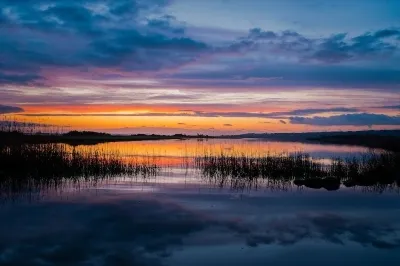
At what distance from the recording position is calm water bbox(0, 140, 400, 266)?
6.31 m

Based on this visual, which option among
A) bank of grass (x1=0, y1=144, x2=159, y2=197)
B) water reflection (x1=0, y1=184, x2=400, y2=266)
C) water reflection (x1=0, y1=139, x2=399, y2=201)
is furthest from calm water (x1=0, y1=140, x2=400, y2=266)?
bank of grass (x1=0, y1=144, x2=159, y2=197)

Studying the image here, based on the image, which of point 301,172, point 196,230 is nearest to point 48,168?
point 196,230

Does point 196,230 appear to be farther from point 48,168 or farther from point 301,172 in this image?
point 301,172

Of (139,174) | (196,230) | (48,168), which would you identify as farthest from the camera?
(139,174)

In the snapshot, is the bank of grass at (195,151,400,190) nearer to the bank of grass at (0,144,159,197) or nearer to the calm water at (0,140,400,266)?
the calm water at (0,140,400,266)

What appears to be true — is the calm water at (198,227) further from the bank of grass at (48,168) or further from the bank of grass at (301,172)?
the bank of grass at (301,172)

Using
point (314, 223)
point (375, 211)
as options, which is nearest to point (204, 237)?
point (314, 223)

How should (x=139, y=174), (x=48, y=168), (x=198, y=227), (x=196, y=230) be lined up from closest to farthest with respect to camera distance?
(x=196, y=230), (x=198, y=227), (x=48, y=168), (x=139, y=174)

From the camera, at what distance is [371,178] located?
49.5 feet

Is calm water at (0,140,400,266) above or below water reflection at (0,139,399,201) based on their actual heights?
below

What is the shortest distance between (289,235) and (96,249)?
3.43m

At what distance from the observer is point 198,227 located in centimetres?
809

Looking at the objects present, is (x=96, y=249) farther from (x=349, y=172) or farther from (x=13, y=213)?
(x=349, y=172)

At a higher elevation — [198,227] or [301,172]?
[301,172]
